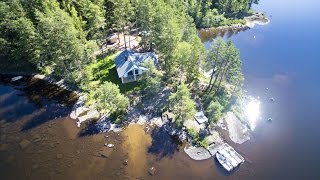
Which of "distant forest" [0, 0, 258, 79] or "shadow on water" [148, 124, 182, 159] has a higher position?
"distant forest" [0, 0, 258, 79]

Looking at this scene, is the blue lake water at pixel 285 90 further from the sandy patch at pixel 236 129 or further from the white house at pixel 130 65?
the white house at pixel 130 65

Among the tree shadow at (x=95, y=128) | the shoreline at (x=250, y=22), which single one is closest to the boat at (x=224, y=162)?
the tree shadow at (x=95, y=128)

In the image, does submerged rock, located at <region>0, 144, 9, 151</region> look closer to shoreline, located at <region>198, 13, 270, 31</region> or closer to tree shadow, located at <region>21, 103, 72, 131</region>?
tree shadow, located at <region>21, 103, 72, 131</region>

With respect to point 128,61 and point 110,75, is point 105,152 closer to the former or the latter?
point 110,75

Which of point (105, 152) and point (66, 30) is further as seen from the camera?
point (66, 30)

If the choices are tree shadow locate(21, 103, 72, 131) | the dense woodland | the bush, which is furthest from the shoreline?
tree shadow locate(21, 103, 72, 131)

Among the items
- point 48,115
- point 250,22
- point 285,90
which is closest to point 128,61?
point 48,115

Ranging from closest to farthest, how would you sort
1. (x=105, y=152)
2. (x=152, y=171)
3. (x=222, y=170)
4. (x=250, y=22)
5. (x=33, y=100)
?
(x=152, y=171) < (x=222, y=170) < (x=105, y=152) < (x=33, y=100) < (x=250, y=22)

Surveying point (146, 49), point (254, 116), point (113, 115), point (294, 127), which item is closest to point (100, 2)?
point (146, 49)
